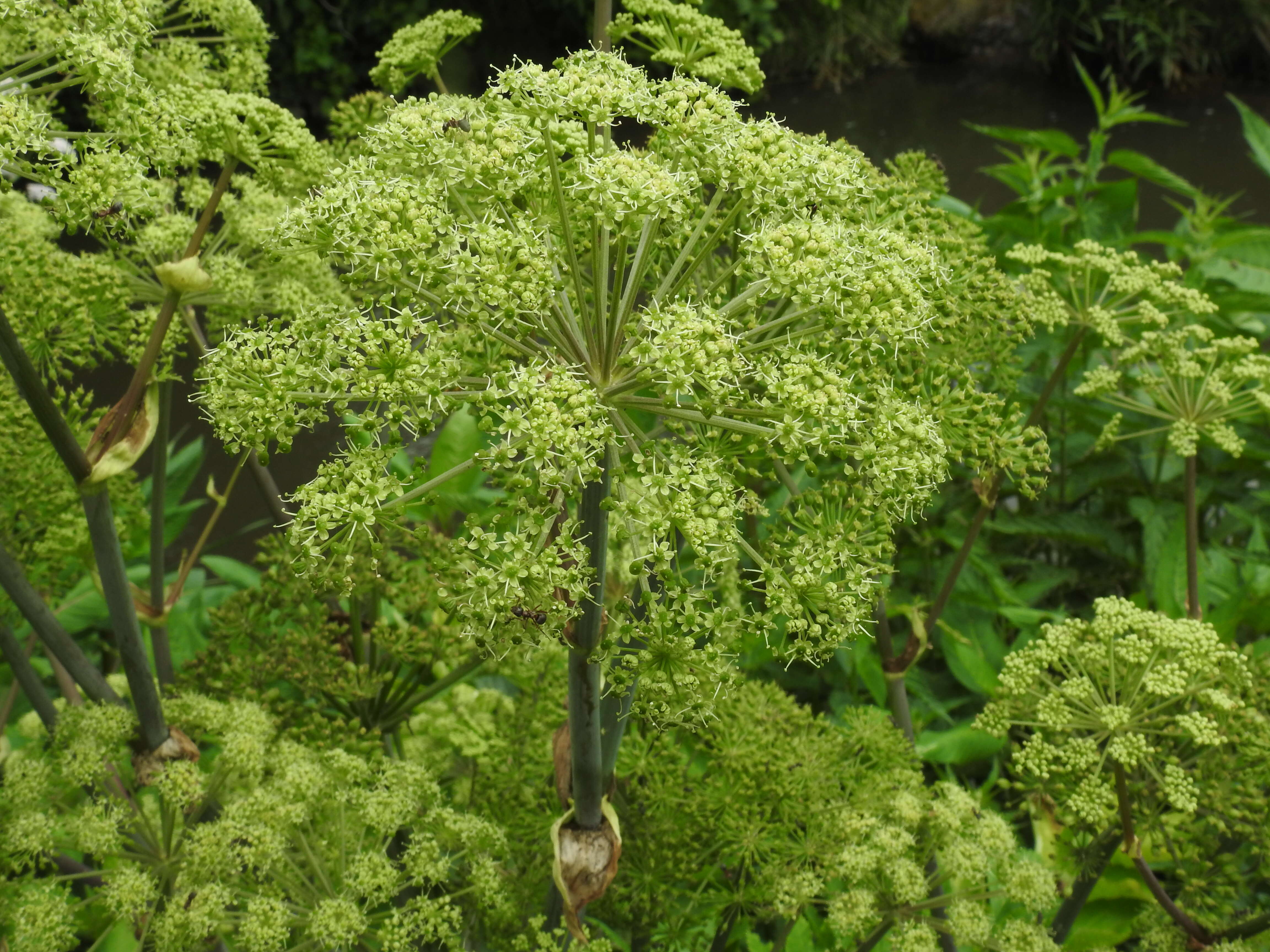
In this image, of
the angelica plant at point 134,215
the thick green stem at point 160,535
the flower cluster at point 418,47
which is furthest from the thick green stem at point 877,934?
the flower cluster at point 418,47

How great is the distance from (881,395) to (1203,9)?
1336 cm

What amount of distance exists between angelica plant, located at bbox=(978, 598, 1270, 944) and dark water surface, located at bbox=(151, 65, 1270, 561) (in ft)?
13.5

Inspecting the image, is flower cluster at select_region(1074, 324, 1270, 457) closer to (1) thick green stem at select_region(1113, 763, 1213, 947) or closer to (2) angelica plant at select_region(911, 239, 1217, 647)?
(2) angelica plant at select_region(911, 239, 1217, 647)

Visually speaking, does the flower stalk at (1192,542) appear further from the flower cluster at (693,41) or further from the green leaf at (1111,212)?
the green leaf at (1111,212)

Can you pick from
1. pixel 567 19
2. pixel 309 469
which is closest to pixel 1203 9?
pixel 567 19

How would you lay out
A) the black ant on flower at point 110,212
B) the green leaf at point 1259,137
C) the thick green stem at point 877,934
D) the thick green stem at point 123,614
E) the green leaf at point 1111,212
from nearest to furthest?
the black ant on flower at point 110,212, the thick green stem at point 123,614, the thick green stem at point 877,934, the green leaf at point 1111,212, the green leaf at point 1259,137

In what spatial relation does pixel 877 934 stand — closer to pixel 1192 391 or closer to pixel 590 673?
pixel 590 673

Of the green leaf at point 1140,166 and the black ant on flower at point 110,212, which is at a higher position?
the black ant on flower at point 110,212

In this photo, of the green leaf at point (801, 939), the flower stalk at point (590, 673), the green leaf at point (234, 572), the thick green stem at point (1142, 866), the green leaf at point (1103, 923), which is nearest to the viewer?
the flower stalk at point (590, 673)

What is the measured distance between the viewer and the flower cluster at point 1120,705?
1.89 metres

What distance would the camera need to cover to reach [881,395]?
1464mm

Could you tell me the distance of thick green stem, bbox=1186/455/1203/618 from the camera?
246 cm

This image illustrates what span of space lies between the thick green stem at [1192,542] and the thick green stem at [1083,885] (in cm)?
61

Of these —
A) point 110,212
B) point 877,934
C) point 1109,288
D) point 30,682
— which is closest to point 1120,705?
point 877,934
